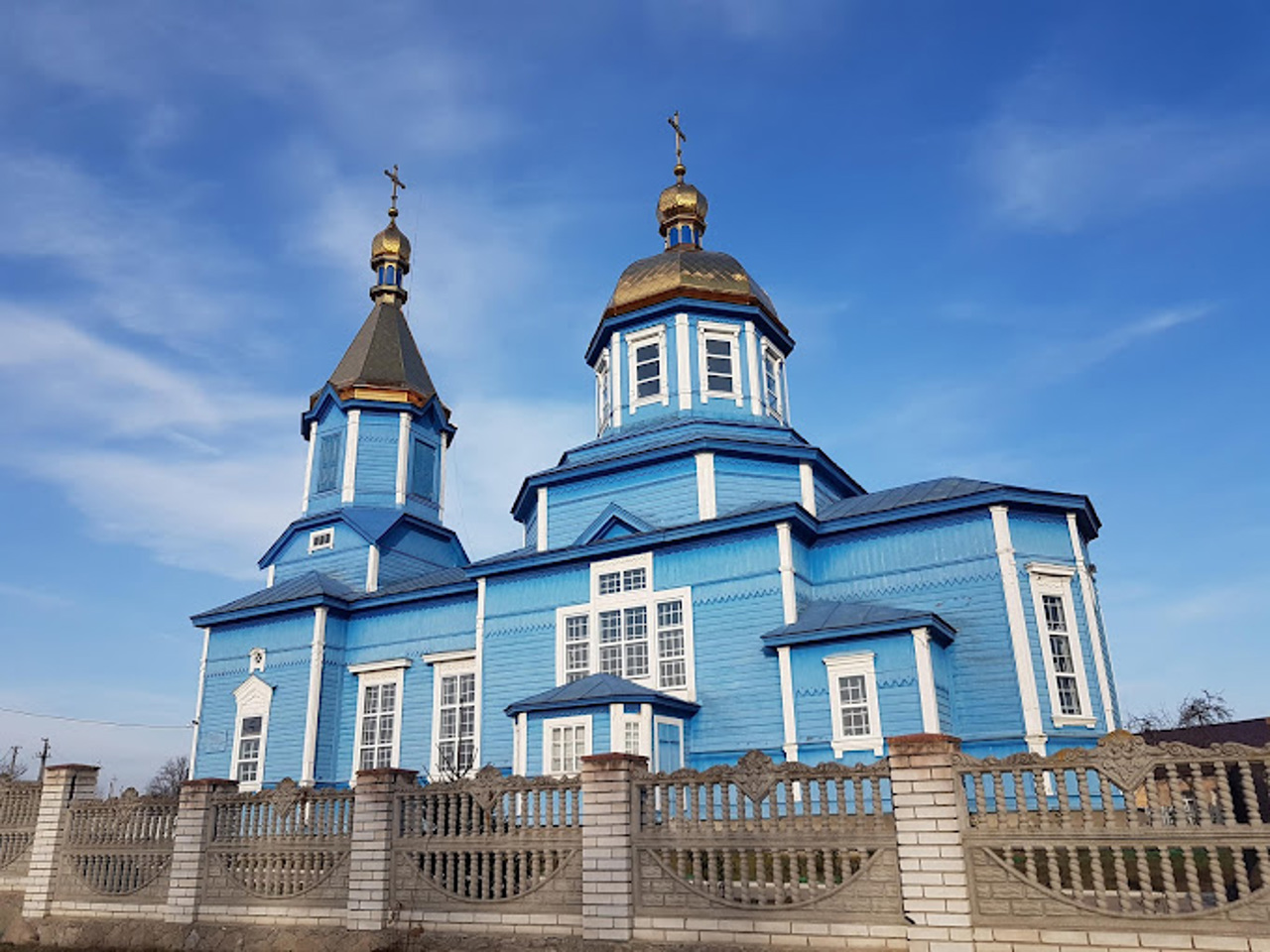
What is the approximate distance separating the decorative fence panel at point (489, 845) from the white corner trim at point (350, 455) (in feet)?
51.6

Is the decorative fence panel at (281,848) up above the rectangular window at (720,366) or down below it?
below

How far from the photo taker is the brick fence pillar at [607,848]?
876cm

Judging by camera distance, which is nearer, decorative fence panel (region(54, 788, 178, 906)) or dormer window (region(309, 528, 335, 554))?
decorative fence panel (region(54, 788, 178, 906))

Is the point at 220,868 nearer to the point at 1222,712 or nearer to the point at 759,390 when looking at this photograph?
the point at 759,390

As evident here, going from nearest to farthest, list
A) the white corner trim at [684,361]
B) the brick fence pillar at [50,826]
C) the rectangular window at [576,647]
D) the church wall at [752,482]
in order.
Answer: the brick fence pillar at [50,826], the rectangular window at [576,647], the church wall at [752,482], the white corner trim at [684,361]

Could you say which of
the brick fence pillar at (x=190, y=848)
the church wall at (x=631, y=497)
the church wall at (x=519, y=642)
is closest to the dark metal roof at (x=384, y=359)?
the church wall at (x=631, y=497)

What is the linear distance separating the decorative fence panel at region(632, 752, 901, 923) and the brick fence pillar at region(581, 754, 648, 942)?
0.11 meters

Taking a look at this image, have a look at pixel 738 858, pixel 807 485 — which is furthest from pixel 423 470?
pixel 738 858

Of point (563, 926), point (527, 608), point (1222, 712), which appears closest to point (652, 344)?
point (527, 608)

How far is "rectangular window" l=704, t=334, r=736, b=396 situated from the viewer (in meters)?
21.6

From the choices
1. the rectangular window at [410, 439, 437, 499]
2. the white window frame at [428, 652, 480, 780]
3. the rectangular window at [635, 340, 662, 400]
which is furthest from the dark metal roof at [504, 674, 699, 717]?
the rectangular window at [410, 439, 437, 499]

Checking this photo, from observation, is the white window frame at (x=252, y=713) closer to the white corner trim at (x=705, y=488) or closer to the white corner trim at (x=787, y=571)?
the white corner trim at (x=705, y=488)

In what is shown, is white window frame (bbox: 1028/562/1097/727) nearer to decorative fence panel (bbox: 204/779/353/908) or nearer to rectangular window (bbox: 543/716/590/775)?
rectangular window (bbox: 543/716/590/775)

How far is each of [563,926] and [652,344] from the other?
49.8 ft
